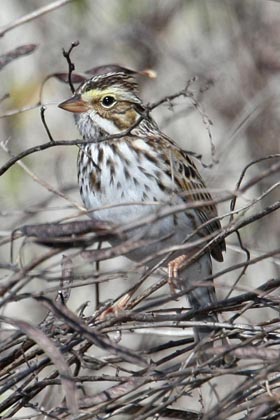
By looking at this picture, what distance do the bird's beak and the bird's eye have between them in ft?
0.36

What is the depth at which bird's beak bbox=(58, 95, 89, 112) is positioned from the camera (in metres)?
3.85

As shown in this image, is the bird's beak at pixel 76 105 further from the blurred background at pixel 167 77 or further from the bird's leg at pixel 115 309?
the blurred background at pixel 167 77

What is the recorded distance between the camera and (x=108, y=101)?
405 cm

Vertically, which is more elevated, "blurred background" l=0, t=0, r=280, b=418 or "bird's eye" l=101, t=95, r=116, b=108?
"blurred background" l=0, t=0, r=280, b=418

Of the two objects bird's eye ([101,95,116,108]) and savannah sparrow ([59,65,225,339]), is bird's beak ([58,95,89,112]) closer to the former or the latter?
savannah sparrow ([59,65,225,339])

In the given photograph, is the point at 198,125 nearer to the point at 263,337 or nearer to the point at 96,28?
the point at 96,28

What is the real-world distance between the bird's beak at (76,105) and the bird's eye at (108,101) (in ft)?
0.36

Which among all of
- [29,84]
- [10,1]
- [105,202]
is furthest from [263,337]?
[10,1]

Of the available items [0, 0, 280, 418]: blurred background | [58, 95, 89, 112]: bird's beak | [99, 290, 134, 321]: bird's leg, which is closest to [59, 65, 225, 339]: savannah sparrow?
[58, 95, 89, 112]: bird's beak

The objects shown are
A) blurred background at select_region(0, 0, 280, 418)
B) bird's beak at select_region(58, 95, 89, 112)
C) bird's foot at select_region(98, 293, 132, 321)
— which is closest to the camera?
bird's foot at select_region(98, 293, 132, 321)

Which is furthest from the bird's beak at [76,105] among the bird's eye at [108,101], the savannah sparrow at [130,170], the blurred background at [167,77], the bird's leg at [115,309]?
the blurred background at [167,77]

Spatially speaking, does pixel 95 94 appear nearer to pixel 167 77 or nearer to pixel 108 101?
pixel 108 101

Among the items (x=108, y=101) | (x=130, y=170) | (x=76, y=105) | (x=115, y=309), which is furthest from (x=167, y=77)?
(x=115, y=309)

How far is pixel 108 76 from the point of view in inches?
158
